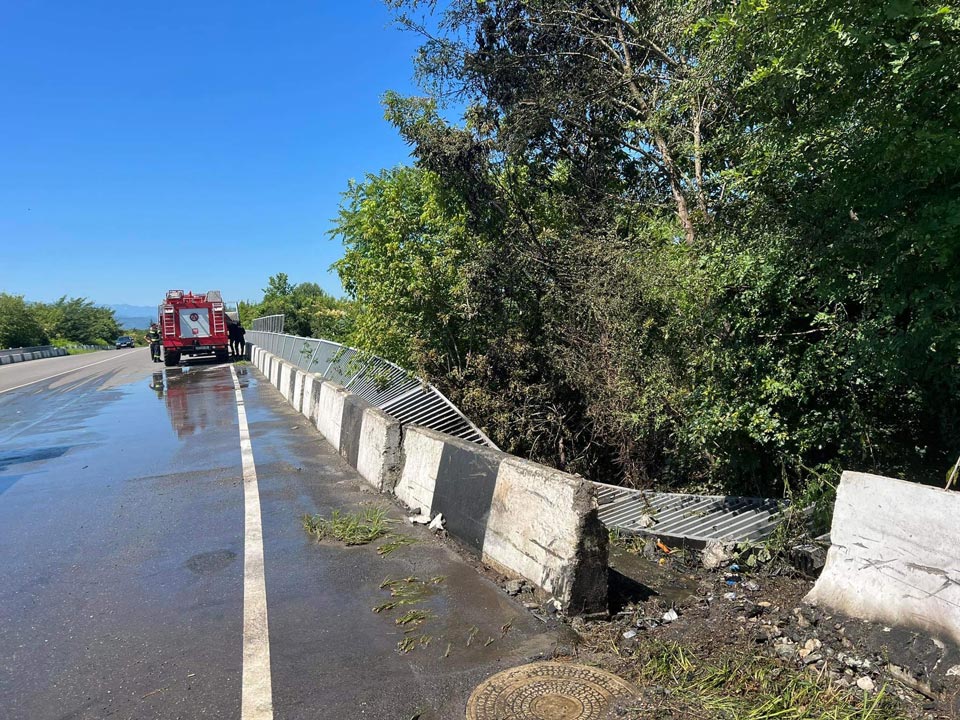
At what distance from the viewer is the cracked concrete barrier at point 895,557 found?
3312mm

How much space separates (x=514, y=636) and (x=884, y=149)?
3751mm

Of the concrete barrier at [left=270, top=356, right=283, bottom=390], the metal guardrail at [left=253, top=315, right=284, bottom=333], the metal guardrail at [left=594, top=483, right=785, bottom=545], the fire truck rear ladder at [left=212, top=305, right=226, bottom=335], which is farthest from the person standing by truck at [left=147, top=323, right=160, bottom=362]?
the metal guardrail at [left=594, top=483, right=785, bottom=545]

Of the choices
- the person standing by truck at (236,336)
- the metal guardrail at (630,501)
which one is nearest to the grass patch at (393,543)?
the metal guardrail at (630,501)

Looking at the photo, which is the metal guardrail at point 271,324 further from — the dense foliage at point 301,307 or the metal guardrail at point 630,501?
the metal guardrail at point 630,501

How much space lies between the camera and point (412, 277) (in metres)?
10.4

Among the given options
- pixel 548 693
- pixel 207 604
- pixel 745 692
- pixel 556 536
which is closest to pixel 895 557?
pixel 745 692

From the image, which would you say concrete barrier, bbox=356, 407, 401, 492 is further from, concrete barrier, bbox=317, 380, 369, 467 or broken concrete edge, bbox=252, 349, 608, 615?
concrete barrier, bbox=317, 380, 369, 467

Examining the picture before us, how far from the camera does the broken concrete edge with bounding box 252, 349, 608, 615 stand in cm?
411

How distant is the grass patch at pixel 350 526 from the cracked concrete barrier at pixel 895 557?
11.0 feet

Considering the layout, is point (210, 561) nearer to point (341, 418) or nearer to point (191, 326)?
point (341, 418)

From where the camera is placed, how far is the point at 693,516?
6.12 m

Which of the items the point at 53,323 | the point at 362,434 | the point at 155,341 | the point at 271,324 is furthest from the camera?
the point at 53,323

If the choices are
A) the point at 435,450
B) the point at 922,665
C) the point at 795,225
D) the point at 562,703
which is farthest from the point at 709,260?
the point at 562,703

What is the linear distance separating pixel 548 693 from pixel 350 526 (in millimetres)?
2870
